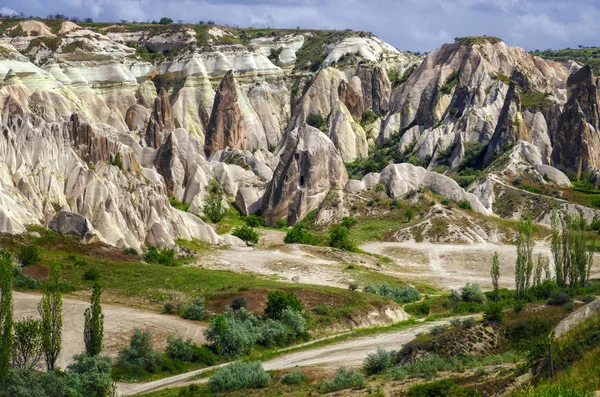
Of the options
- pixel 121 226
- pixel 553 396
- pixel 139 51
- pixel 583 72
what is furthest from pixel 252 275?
pixel 139 51

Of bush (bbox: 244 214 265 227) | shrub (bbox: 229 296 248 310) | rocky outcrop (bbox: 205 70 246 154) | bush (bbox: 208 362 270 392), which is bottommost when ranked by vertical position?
bush (bbox: 208 362 270 392)

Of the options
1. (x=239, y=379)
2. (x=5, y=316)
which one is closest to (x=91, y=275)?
(x=5, y=316)

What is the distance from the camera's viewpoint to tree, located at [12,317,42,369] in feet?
138

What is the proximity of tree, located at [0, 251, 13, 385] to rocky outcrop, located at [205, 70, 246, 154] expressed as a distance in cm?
9548

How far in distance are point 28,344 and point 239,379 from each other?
1104cm

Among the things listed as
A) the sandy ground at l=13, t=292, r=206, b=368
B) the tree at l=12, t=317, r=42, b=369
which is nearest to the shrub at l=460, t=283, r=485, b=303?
the sandy ground at l=13, t=292, r=206, b=368

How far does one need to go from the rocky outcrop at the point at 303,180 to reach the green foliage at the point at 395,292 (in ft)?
124

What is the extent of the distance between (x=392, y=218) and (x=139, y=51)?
102 metres

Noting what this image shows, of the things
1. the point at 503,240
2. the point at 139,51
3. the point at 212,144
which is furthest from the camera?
the point at 139,51

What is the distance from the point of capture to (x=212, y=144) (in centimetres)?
13775

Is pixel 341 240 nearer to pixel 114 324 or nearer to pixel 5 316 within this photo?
pixel 114 324

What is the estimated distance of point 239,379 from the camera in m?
37.5

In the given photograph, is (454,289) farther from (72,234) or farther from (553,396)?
(553,396)

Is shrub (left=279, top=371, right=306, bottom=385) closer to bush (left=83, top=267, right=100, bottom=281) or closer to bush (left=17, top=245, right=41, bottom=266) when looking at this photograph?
bush (left=83, top=267, right=100, bottom=281)
